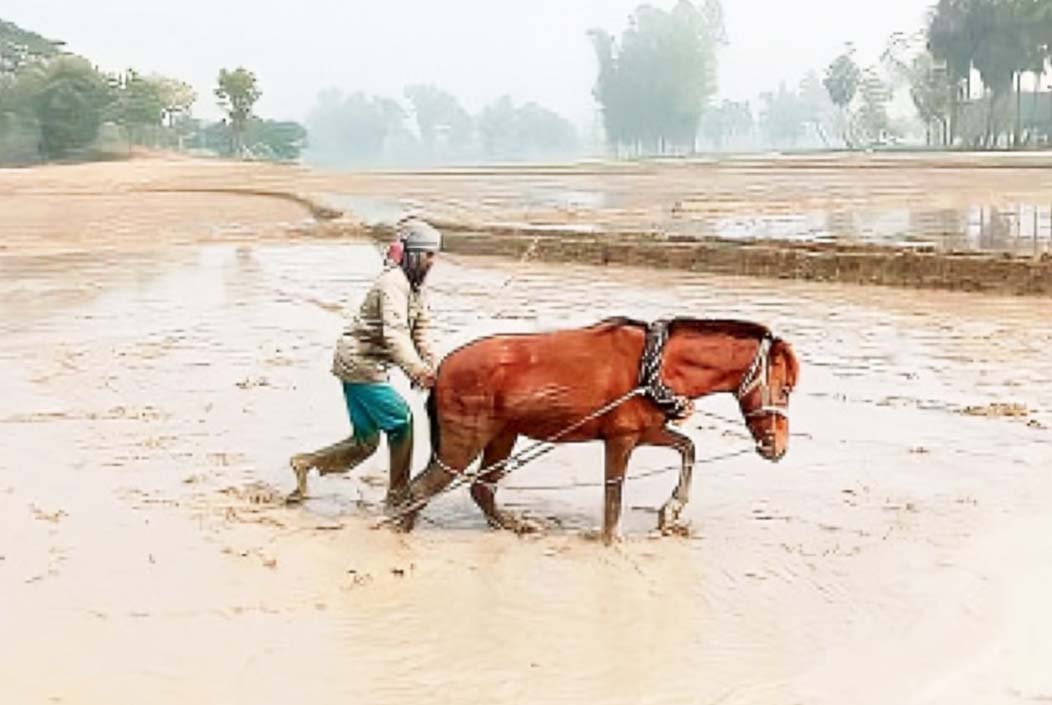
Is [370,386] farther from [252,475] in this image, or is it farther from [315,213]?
[315,213]

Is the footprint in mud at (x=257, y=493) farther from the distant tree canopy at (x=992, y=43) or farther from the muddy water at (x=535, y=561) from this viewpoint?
the distant tree canopy at (x=992, y=43)

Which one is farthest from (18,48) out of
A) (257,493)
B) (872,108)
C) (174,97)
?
(257,493)

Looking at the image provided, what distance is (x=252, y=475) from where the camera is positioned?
340 inches

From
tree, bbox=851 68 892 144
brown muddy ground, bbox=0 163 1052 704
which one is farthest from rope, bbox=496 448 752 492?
tree, bbox=851 68 892 144

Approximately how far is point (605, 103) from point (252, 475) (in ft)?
494

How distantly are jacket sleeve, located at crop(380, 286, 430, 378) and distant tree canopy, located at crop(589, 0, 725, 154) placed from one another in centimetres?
14517

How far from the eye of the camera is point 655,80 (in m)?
151

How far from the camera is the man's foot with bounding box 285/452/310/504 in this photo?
7.59m

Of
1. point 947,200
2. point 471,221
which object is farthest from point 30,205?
point 947,200

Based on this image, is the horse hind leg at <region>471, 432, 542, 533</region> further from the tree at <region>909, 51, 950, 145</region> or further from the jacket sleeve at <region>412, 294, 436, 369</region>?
the tree at <region>909, 51, 950, 145</region>

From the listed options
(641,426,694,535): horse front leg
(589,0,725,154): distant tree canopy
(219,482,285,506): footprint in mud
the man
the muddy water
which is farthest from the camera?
(589,0,725,154): distant tree canopy

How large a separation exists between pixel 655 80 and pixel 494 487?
14811 centimetres

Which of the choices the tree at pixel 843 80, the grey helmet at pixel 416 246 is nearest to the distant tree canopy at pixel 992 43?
the tree at pixel 843 80

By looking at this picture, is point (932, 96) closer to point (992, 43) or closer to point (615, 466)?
point (992, 43)
